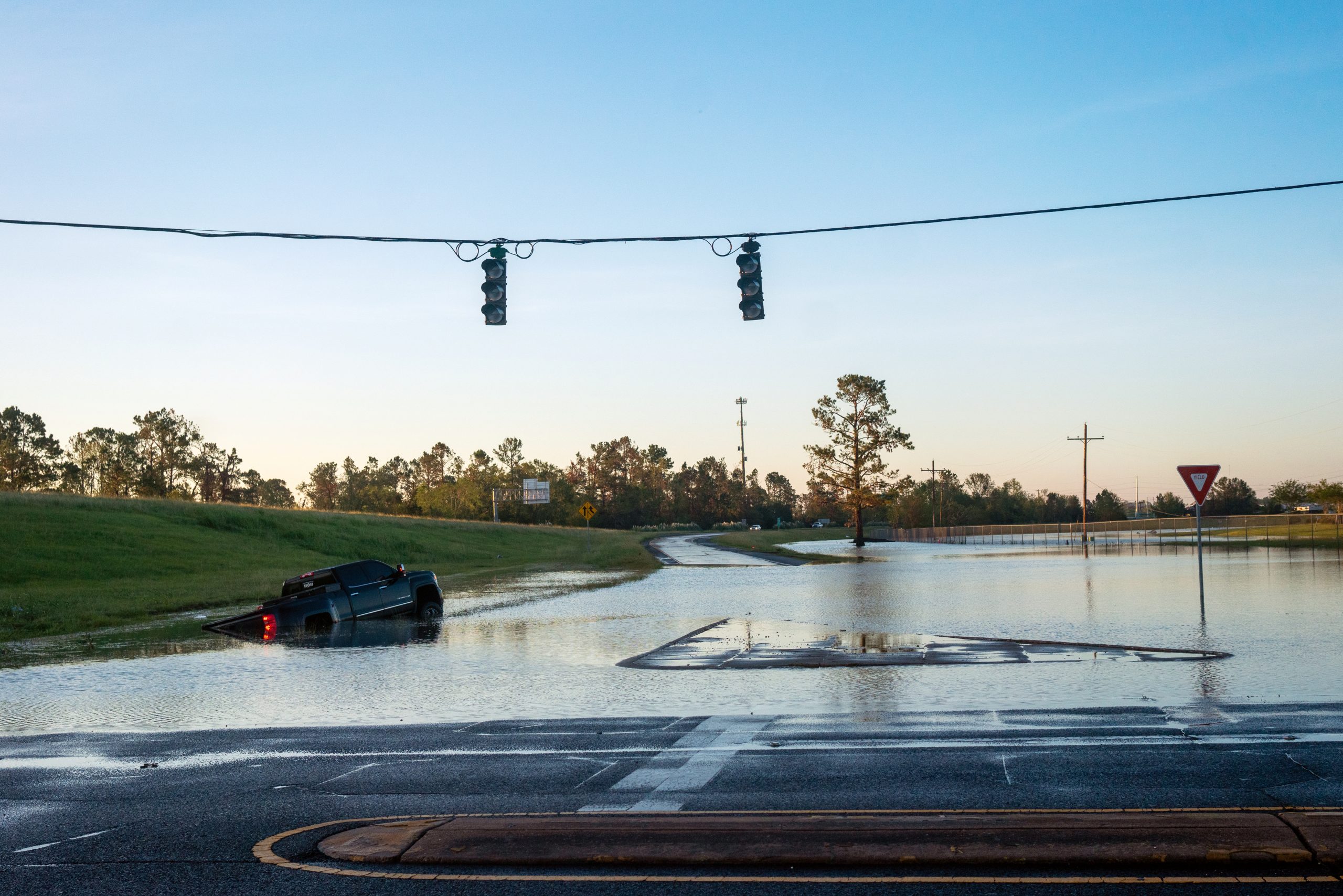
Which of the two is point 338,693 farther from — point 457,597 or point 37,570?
point 37,570

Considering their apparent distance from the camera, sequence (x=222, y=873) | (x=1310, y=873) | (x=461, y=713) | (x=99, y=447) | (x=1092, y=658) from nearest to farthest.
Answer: (x=1310, y=873)
(x=222, y=873)
(x=461, y=713)
(x=1092, y=658)
(x=99, y=447)

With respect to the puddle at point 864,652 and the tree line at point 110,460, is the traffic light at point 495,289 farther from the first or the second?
the tree line at point 110,460

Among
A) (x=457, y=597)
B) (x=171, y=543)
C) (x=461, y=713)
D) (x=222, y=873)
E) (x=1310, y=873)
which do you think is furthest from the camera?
(x=171, y=543)

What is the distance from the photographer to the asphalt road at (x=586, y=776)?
6.23 meters

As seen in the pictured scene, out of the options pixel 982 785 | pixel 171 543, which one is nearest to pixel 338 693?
pixel 982 785

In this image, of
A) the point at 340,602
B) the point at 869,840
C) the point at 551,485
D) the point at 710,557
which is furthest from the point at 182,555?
the point at 551,485

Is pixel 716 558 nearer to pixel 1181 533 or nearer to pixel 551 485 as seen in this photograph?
pixel 1181 533

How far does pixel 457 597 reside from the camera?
2923cm

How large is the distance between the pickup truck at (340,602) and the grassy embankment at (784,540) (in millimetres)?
27719

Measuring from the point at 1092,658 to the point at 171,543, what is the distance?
4206 centimetres

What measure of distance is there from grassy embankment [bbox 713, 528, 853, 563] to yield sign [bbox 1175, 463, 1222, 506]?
2823 cm

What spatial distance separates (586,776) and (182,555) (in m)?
40.4

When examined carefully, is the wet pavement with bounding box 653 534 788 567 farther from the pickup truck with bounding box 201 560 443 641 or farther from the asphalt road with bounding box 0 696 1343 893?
the asphalt road with bounding box 0 696 1343 893

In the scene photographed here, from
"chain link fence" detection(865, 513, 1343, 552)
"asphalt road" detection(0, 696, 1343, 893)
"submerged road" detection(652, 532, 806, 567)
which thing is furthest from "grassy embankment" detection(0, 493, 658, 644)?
"chain link fence" detection(865, 513, 1343, 552)
